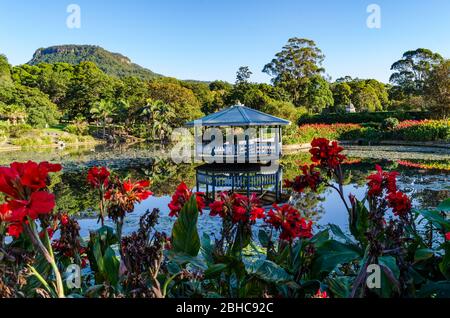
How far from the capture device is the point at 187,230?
171cm

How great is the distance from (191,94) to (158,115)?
23.4 feet

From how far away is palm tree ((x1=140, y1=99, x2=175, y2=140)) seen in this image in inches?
1097

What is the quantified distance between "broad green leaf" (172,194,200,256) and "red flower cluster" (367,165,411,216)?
91 centimetres

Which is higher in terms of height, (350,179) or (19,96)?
(19,96)

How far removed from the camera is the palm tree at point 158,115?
91.4 ft

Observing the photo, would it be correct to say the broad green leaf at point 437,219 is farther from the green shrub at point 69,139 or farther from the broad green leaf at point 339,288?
the green shrub at point 69,139

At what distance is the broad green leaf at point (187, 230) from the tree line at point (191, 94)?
23.5 m

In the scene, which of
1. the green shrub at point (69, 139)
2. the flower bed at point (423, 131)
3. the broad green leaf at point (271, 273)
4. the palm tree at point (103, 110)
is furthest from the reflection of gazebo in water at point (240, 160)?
the palm tree at point (103, 110)

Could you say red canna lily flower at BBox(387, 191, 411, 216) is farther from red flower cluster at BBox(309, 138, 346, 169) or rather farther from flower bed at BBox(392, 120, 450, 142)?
flower bed at BBox(392, 120, 450, 142)

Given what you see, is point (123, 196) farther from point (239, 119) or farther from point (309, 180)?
point (239, 119)
